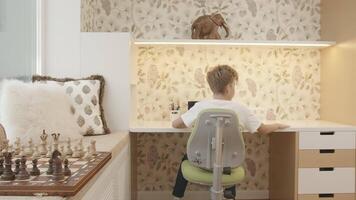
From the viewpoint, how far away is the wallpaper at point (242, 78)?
3.38 meters

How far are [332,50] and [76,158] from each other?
7.88ft

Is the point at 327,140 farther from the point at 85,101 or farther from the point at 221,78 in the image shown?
the point at 85,101

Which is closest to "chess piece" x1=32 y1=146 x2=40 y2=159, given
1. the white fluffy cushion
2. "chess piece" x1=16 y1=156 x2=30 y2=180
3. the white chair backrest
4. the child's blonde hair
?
the white fluffy cushion

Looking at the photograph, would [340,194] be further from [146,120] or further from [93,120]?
[93,120]

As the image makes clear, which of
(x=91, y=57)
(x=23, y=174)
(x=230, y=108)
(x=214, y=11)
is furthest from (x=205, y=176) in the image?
(x=214, y=11)

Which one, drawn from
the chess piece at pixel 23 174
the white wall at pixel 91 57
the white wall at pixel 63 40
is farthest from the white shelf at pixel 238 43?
the chess piece at pixel 23 174

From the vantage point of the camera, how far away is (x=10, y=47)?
227 cm

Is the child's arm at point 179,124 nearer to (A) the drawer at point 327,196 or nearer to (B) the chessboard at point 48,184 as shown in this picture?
(A) the drawer at point 327,196

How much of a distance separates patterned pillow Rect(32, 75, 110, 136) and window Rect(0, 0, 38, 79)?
0.15m

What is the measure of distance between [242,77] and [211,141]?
4.33 ft

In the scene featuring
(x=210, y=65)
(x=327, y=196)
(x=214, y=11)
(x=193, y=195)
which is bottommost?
(x=193, y=195)

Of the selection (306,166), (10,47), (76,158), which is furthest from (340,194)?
(10,47)

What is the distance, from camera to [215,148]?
7.17 ft

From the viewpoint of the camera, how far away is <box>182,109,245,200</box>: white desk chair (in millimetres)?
2158
